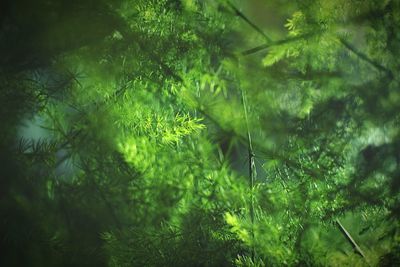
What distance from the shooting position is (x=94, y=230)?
0.94 m

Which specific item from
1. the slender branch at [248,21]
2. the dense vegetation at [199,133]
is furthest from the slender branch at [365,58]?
the slender branch at [248,21]

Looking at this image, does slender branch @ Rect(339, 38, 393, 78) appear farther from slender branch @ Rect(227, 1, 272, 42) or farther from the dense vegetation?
slender branch @ Rect(227, 1, 272, 42)

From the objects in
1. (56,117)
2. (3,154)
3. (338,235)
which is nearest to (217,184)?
(338,235)

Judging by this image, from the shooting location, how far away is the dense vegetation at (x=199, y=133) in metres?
0.77

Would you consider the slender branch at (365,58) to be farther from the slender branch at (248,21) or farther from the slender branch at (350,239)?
the slender branch at (350,239)

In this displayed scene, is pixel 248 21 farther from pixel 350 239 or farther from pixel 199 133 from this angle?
pixel 350 239

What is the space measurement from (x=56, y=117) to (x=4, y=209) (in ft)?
0.86

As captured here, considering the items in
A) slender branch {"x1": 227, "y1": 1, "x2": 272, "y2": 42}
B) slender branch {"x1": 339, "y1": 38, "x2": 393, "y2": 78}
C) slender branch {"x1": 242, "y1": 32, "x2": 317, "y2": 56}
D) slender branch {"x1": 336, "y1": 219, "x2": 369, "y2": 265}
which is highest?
slender branch {"x1": 227, "y1": 1, "x2": 272, "y2": 42}

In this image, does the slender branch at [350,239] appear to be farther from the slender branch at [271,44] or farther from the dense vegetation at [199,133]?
the slender branch at [271,44]

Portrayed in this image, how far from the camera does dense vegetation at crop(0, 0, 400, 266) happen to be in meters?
0.77

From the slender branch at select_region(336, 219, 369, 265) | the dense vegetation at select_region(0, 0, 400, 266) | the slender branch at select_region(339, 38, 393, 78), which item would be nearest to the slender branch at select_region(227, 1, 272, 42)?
the dense vegetation at select_region(0, 0, 400, 266)

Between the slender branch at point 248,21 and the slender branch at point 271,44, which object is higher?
the slender branch at point 248,21

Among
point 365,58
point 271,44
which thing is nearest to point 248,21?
point 271,44

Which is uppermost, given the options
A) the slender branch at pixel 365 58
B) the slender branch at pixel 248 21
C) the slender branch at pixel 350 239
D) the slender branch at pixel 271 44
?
the slender branch at pixel 248 21
